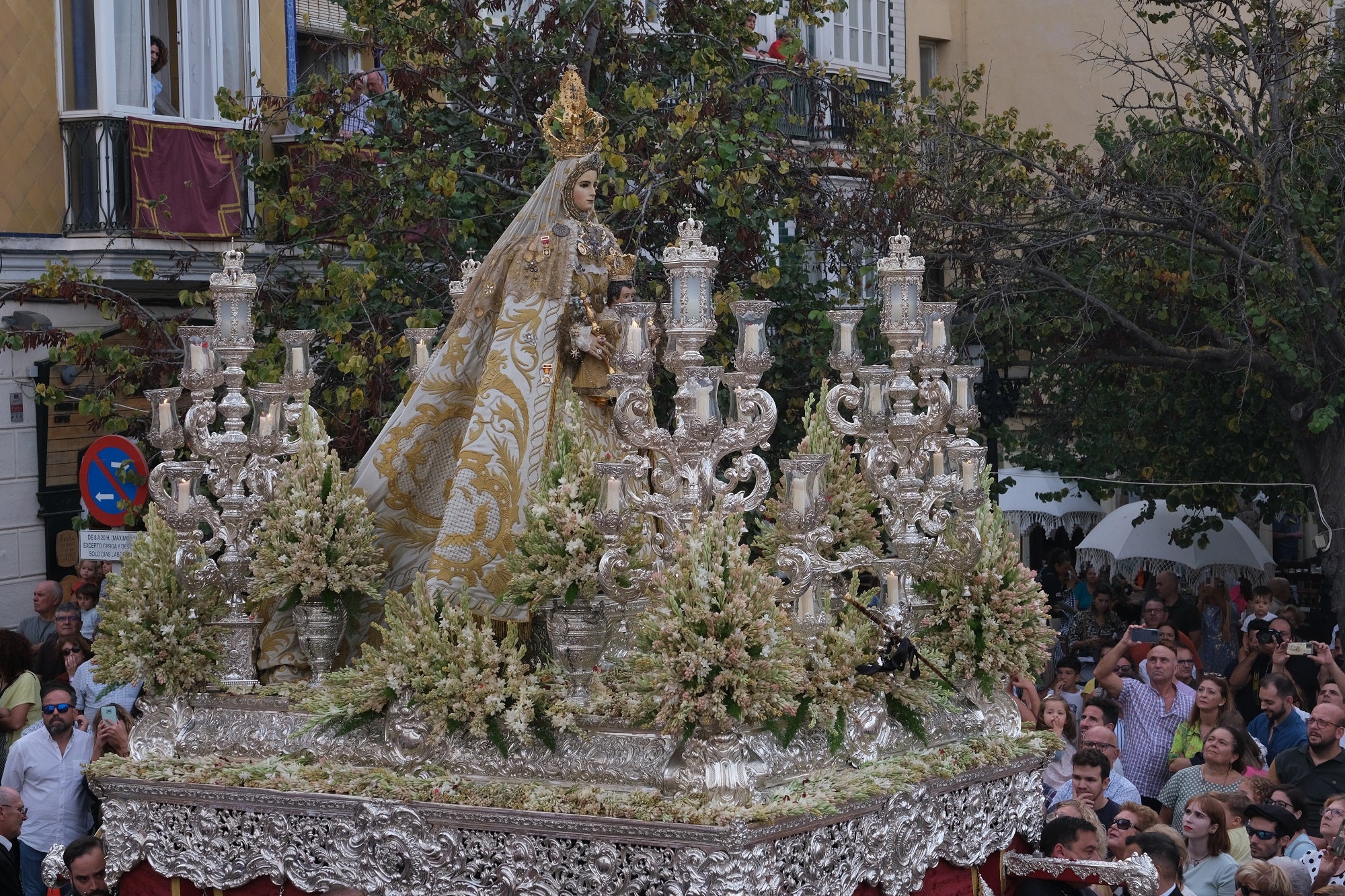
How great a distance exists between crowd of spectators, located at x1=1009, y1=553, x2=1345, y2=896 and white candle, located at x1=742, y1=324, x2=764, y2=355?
7.08ft

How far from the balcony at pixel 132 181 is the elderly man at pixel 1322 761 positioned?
7.41 m

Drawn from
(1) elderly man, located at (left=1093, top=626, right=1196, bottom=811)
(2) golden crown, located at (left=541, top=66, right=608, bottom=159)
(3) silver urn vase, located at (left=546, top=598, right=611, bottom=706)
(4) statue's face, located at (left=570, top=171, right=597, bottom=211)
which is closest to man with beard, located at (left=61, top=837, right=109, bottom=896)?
(3) silver urn vase, located at (left=546, top=598, right=611, bottom=706)

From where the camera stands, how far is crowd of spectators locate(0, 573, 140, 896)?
25.6ft

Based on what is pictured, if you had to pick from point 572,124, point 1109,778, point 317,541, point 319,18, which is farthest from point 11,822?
point 319,18

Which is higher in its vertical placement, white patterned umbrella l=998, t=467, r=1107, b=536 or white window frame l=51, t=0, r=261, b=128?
white window frame l=51, t=0, r=261, b=128

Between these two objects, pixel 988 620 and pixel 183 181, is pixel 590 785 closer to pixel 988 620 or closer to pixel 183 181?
pixel 988 620

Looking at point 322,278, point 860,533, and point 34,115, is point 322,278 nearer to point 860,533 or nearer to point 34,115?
point 34,115

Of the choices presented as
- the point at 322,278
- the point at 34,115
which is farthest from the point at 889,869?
the point at 34,115

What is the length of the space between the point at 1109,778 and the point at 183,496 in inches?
150

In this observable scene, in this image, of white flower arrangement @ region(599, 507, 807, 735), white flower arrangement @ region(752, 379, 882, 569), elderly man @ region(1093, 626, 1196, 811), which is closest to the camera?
white flower arrangement @ region(599, 507, 807, 735)

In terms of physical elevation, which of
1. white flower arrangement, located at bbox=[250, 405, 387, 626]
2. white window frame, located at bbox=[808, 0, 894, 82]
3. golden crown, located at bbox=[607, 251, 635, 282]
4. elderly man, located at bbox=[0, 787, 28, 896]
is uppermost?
white window frame, located at bbox=[808, 0, 894, 82]

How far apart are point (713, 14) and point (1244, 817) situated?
5.99m

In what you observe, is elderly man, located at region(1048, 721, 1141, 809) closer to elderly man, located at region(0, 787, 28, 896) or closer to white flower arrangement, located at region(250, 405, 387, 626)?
white flower arrangement, located at region(250, 405, 387, 626)

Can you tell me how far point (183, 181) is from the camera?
42.2ft
